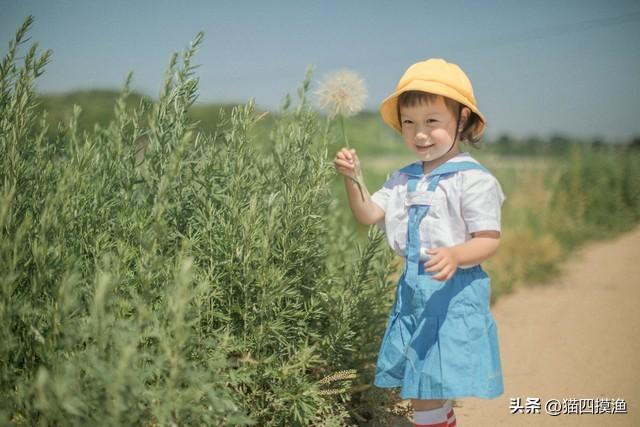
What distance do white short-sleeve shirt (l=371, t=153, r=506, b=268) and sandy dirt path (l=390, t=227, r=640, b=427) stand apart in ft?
4.38

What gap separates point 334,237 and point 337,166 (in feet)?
3.62

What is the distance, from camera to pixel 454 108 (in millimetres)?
2633

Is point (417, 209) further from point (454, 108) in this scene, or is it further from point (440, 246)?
point (454, 108)

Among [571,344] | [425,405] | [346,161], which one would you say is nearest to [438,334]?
[425,405]

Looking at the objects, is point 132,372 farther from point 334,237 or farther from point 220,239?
point 334,237

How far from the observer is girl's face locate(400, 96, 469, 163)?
8.47 feet

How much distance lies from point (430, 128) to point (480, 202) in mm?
366

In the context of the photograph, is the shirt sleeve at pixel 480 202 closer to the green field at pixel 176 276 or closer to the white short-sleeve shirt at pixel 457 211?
the white short-sleeve shirt at pixel 457 211

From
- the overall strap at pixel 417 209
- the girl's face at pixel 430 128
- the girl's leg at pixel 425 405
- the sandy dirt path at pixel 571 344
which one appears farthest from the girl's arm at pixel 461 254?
the sandy dirt path at pixel 571 344

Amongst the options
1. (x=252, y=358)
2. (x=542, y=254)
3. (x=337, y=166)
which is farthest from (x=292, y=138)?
(x=542, y=254)

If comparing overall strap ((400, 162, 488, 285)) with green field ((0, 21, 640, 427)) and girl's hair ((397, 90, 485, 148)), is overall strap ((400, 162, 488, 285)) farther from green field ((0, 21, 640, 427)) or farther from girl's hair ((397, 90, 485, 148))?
green field ((0, 21, 640, 427))

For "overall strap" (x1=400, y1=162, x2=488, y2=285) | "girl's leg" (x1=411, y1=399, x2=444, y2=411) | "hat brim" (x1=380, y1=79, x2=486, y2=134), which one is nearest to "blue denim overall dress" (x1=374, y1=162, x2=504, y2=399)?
"overall strap" (x1=400, y1=162, x2=488, y2=285)

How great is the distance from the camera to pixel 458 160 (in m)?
2.62

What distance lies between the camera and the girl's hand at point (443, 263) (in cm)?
222
